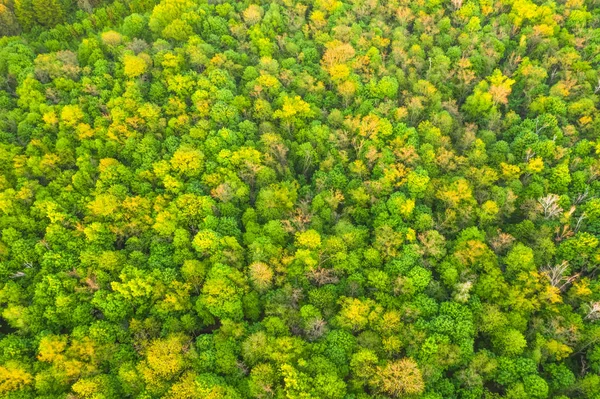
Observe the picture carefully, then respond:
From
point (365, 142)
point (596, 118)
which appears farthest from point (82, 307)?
point (596, 118)

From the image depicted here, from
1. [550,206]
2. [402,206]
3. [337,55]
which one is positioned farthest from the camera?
[337,55]

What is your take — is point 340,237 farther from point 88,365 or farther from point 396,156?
point 88,365

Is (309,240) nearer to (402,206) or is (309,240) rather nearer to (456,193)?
(402,206)

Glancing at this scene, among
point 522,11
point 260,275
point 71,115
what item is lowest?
point 260,275

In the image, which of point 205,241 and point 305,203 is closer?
point 205,241

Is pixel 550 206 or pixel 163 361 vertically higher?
pixel 550 206

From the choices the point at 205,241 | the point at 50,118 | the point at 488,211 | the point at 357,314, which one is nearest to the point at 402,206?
the point at 488,211
